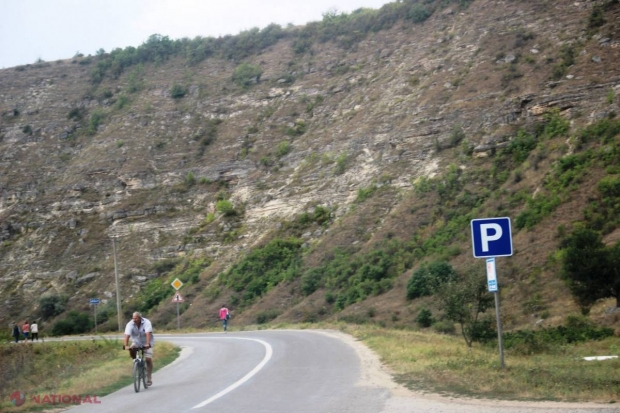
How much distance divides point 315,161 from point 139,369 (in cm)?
4152

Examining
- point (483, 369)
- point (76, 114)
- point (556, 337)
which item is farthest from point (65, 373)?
point (76, 114)

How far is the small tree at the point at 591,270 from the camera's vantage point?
24.0 m

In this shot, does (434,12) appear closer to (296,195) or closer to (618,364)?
(296,195)

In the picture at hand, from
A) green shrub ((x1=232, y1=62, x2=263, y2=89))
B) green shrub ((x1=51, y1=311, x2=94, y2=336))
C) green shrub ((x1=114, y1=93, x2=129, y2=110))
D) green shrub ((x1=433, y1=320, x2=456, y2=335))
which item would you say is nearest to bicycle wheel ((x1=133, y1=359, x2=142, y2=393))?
green shrub ((x1=433, y1=320, x2=456, y2=335))

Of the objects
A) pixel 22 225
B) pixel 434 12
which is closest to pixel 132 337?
pixel 22 225

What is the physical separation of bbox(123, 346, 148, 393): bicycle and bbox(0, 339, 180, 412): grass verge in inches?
26.3

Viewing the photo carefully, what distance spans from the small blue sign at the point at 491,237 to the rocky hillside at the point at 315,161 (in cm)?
1315

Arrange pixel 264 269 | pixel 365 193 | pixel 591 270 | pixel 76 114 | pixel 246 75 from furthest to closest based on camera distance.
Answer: pixel 76 114
pixel 246 75
pixel 365 193
pixel 264 269
pixel 591 270

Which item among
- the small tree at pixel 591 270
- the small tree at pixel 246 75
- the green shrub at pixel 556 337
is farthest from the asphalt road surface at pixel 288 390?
the small tree at pixel 246 75

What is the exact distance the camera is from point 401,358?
50.0 feet

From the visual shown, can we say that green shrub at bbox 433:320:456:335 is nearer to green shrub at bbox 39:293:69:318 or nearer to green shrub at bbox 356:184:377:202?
green shrub at bbox 356:184:377:202

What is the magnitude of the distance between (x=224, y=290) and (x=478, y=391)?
121 feet

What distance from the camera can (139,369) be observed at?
1294 cm

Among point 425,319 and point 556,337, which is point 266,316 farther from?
point 556,337
